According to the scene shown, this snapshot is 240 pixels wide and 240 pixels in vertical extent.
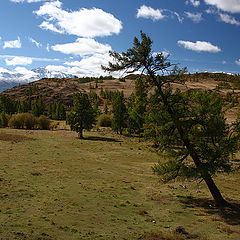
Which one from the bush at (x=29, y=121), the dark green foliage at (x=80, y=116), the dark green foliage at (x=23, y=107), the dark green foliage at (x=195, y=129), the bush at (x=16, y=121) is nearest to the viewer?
the dark green foliage at (x=195, y=129)

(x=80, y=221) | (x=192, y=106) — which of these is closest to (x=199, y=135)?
(x=192, y=106)

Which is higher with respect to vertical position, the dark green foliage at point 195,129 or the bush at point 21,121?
the dark green foliage at point 195,129

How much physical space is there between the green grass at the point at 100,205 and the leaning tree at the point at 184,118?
2.52 metres

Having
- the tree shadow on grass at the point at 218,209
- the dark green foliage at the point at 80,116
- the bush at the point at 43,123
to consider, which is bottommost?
the bush at the point at 43,123

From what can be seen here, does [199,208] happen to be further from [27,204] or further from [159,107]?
[27,204]

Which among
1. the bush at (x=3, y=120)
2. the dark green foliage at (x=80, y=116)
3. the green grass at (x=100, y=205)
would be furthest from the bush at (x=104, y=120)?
the green grass at (x=100, y=205)

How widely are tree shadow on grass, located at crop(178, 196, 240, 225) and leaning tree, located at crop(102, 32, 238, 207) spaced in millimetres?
2172

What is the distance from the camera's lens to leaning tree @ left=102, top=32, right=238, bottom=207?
16109mm

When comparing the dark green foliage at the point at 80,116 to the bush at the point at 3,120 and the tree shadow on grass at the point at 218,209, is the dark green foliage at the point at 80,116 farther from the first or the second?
the tree shadow on grass at the point at 218,209

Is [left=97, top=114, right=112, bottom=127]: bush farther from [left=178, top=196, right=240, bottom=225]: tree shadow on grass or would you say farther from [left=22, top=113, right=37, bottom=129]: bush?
[left=178, top=196, right=240, bottom=225]: tree shadow on grass

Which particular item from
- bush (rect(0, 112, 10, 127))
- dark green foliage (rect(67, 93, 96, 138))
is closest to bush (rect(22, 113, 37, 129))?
bush (rect(0, 112, 10, 127))

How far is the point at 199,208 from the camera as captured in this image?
18094 mm

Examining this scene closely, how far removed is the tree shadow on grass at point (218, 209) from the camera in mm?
15830

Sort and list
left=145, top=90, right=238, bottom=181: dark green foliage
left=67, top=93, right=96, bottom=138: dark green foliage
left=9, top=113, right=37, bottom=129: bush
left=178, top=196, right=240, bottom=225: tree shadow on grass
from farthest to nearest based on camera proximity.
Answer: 1. left=9, top=113, right=37, bottom=129: bush
2. left=67, top=93, right=96, bottom=138: dark green foliage
3. left=145, top=90, right=238, bottom=181: dark green foliage
4. left=178, top=196, right=240, bottom=225: tree shadow on grass
